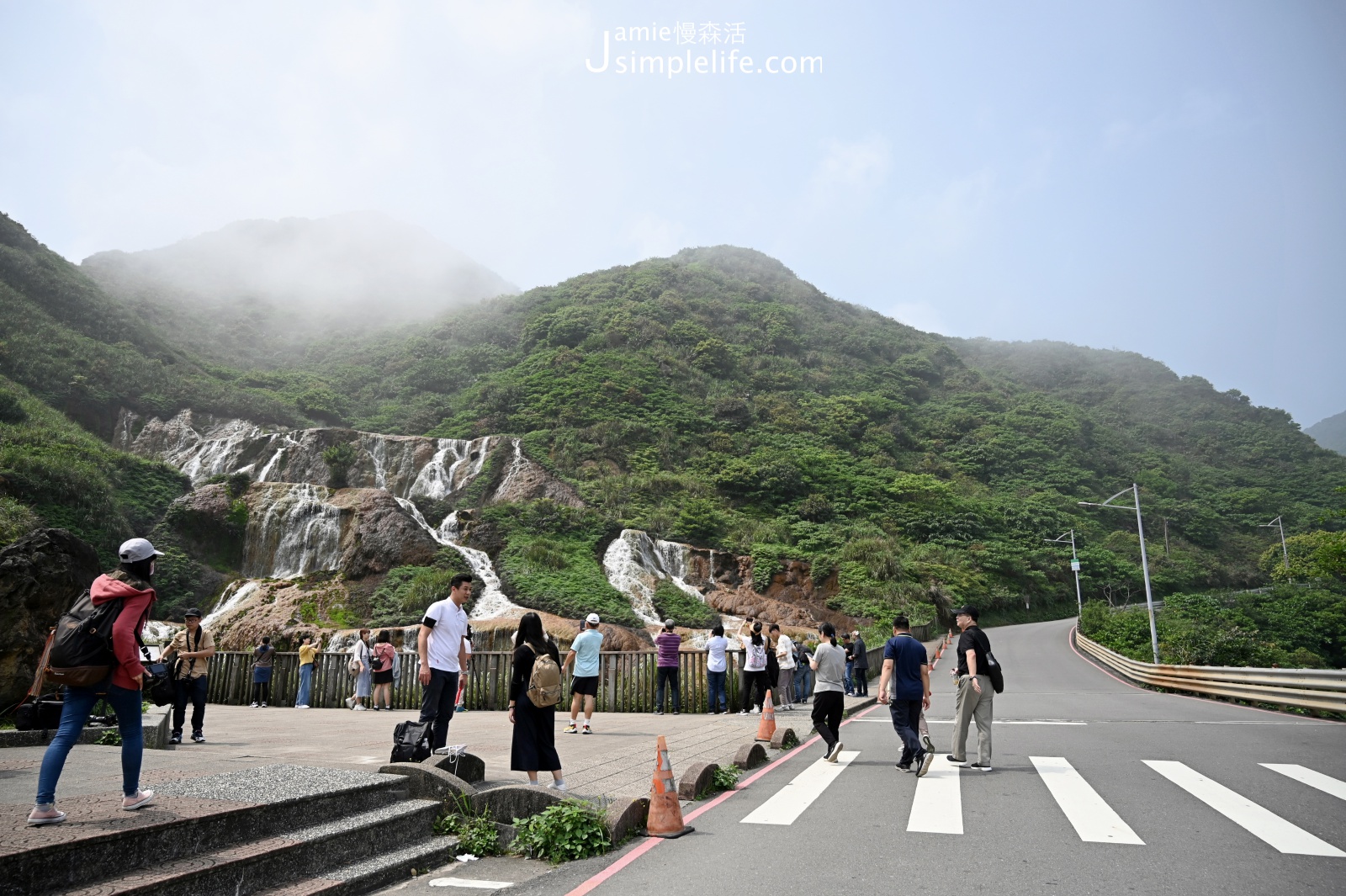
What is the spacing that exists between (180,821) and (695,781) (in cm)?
445

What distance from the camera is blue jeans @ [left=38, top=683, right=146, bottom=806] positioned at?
4.25 metres

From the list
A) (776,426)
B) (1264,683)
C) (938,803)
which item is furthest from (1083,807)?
(776,426)

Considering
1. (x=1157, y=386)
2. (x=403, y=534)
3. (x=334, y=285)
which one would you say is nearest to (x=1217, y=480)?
(x=1157, y=386)

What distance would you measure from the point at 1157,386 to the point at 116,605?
141671mm

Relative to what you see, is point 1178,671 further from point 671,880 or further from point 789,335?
point 789,335

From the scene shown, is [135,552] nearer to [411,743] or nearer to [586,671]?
[411,743]

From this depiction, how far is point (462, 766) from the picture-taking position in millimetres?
6457

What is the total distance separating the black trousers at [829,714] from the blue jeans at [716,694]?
18.3 ft

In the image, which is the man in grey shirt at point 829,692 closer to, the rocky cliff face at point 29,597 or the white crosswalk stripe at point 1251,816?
the white crosswalk stripe at point 1251,816

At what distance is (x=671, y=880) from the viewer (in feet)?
15.8

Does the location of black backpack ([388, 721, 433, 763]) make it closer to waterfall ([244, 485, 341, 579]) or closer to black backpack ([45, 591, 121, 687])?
black backpack ([45, 591, 121, 687])

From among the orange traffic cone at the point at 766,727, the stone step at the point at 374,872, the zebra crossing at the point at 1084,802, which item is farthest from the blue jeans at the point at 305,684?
the stone step at the point at 374,872

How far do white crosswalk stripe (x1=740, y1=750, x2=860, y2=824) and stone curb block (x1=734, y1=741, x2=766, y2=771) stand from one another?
58 centimetres

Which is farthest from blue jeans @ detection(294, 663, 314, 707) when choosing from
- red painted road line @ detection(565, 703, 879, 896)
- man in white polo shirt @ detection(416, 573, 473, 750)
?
red painted road line @ detection(565, 703, 879, 896)
